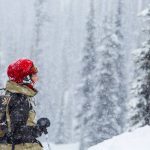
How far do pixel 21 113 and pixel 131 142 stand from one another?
4.33m

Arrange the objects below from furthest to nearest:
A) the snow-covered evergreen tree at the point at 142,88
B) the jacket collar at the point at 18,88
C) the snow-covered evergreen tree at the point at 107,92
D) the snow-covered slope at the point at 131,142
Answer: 1. the snow-covered evergreen tree at the point at 107,92
2. the snow-covered evergreen tree at the point at 142,88
3. the snow-covered slope at the point at 131,142
4. the jacket collar at the point at 18,88

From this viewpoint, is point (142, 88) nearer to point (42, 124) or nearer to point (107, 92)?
point (42, 124)

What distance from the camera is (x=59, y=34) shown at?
513ft

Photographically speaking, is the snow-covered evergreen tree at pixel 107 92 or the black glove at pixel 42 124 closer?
the black glove at pixel 42 124

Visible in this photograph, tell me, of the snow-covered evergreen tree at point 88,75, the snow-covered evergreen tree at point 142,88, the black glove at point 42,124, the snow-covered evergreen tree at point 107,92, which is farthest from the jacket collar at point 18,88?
the snow-covered evergreen tree at point 88,75

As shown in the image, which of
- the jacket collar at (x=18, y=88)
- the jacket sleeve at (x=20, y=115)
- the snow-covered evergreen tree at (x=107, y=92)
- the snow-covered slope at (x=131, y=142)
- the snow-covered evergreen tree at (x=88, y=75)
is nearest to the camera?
the jacket sleeve at (x=20, y=115)

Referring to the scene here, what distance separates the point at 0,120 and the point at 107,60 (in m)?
34.4

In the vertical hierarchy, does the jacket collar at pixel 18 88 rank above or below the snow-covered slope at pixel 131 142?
above

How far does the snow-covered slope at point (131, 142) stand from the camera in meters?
9.76

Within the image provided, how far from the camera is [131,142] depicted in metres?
10.0

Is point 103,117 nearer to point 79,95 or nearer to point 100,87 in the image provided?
point 100,87

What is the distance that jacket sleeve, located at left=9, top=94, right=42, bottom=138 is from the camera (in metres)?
6.14

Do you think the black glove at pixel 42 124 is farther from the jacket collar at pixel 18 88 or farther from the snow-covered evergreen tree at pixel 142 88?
the snow-covered evergreen tree at pixel 142 88

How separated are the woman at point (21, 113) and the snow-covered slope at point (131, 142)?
364 centimetres
